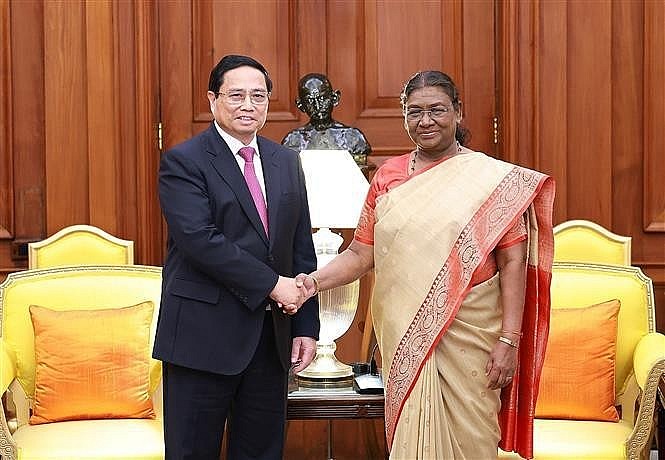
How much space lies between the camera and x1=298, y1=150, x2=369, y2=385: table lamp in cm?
307

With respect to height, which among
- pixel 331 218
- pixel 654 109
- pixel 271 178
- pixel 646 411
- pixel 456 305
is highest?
pixel 654 109

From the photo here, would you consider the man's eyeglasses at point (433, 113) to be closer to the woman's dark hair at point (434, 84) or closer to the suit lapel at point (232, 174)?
the woman's dark hair at point (434, 84)

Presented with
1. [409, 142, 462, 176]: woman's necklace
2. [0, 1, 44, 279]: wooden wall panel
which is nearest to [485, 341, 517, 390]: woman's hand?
[409, 142, 462, 176]: woman's necklace

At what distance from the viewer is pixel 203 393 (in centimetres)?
264

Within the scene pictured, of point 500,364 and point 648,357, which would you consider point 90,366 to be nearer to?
point 500,364

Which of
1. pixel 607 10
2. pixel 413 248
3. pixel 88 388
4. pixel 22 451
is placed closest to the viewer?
pixel 413 248

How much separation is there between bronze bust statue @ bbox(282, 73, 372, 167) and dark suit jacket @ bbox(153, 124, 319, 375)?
3.55 feet

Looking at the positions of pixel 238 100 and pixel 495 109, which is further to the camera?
pixel 495 109

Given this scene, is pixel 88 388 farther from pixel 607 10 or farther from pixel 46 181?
pixel 607 10

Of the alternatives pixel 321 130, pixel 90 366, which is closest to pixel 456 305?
pixel 90 366

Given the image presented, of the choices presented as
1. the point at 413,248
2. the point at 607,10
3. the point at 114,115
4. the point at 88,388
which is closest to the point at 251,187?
the point at 413,248

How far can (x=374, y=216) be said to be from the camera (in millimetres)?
2689

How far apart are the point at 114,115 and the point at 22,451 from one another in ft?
5.34

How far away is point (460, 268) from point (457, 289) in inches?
1.9
